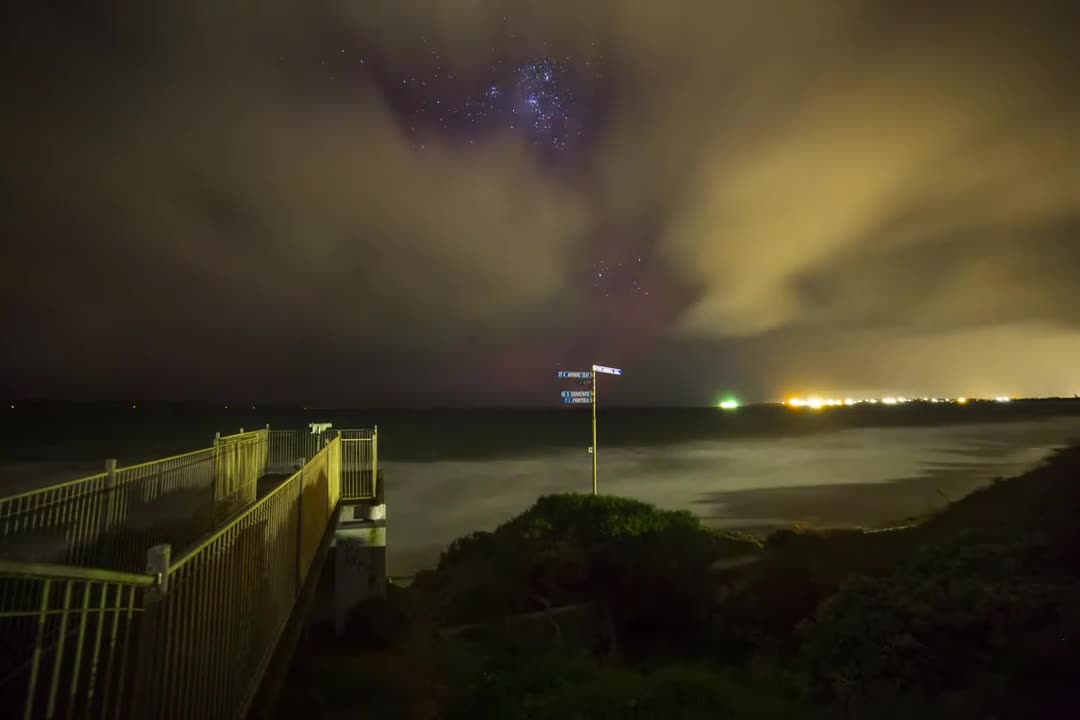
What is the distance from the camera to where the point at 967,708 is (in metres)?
6.30

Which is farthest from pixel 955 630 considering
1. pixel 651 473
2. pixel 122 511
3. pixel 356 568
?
pixel 651 473

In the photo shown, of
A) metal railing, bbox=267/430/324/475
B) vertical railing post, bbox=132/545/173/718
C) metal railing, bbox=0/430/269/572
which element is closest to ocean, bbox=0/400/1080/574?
metal railing, bbox=267/430/324/475

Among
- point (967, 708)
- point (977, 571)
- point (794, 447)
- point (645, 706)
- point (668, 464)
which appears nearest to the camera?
point (967, 708)

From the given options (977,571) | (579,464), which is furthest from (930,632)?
(579,464)

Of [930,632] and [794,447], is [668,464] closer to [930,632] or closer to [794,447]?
[794,447]

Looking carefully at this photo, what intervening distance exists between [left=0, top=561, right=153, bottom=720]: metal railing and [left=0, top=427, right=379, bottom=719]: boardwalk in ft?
0.05

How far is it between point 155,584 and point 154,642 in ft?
0.99

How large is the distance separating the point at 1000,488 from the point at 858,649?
2354cm

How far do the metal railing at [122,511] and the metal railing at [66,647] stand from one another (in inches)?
19.6

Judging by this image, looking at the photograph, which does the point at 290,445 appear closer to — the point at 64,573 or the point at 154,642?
the point at 154,642

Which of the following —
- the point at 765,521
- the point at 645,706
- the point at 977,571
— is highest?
the point at 977,571

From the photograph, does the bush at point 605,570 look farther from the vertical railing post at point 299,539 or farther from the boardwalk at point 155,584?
the vertical railing post at point 299,539

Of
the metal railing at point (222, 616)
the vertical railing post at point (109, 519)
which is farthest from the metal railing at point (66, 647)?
the vertical railing post at point (109, 519)

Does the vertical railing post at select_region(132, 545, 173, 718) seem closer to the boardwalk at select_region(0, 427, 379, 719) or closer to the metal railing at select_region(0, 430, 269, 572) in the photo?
the boardwalk at select_region(0, 427, 379, 719)
